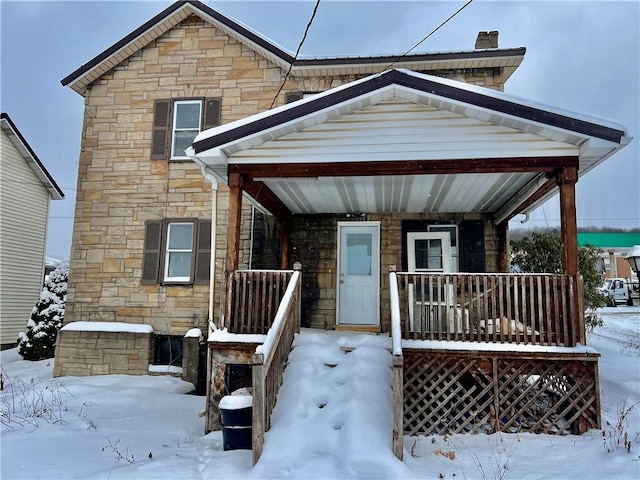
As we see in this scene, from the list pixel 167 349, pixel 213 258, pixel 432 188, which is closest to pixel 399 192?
pixel 432 188

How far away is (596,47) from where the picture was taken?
181ft

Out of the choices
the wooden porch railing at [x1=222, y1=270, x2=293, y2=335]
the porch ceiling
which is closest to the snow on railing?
the wooden porch railing at [x1=222, y1=270, x2=293, y2=335]

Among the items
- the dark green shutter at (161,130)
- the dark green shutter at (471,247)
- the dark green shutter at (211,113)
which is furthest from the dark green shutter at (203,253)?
the dark green shutter at (471,247)

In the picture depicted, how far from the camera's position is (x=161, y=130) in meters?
10.2

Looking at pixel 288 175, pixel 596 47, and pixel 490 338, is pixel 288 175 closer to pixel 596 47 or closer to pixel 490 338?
pixel 490 338

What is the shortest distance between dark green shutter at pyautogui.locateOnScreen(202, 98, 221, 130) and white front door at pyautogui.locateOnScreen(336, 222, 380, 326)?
3633 millimetres

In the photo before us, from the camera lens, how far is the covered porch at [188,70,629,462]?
5703mm

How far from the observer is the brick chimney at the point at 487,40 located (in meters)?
9.97

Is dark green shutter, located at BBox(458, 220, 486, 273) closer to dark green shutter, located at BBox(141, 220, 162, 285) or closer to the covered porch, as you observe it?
the covered porch

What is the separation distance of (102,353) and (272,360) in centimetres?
600

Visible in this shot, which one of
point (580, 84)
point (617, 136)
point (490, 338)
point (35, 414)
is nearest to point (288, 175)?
point (490, 338)

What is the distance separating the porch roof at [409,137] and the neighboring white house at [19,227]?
11741mm

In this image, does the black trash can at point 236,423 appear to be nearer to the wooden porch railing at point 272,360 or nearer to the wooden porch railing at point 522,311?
the wooden porch railing at point 272,360

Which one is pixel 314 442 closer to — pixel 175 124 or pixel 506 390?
pixel 506 390
